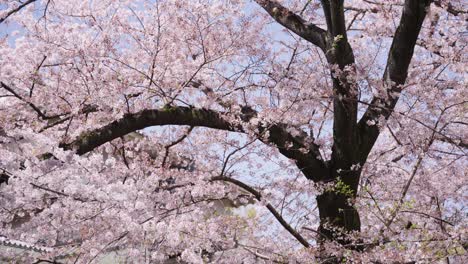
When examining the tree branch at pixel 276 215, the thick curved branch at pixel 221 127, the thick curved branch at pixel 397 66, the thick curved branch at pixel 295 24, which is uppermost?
the thick curved branch at pixel 295 24

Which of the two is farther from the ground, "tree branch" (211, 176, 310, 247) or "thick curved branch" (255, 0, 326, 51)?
"thick curved branch" (255, 0, 326, 51)

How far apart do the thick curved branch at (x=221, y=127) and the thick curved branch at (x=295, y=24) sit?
1167 mm

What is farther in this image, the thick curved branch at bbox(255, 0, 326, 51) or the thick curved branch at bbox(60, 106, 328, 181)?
the thick curved branch at bbox(255, 0, 326, 51)

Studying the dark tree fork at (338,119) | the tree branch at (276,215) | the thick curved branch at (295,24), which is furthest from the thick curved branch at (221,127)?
the thick curved branch at (295,24)

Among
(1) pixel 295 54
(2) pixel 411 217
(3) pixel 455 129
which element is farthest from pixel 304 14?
(2) pixel 411 217

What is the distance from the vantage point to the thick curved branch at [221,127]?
5.13m

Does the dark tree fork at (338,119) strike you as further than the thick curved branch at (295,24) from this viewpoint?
No

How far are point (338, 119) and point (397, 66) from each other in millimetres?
926

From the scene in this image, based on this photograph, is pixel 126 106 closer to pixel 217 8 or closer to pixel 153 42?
pixel 153 42

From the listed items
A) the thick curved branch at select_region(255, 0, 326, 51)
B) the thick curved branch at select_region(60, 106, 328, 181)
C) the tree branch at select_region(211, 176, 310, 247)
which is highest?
the thick curved branch at select_region(255, 0, 326, 51)

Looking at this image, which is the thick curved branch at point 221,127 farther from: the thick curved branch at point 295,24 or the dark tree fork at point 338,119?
the thick curved branch at point 295,24

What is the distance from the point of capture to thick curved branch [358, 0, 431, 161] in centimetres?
503

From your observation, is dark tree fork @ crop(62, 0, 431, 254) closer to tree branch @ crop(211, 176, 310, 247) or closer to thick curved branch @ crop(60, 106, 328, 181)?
thick curved branch @ crop(60, 106, 328, 181)

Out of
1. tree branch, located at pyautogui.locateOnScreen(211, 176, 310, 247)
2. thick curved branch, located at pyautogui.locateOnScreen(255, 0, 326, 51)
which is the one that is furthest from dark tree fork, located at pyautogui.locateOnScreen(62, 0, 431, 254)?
tree branch, located at pyautogui.locateOnScreen(211, 176, 310, 247)
